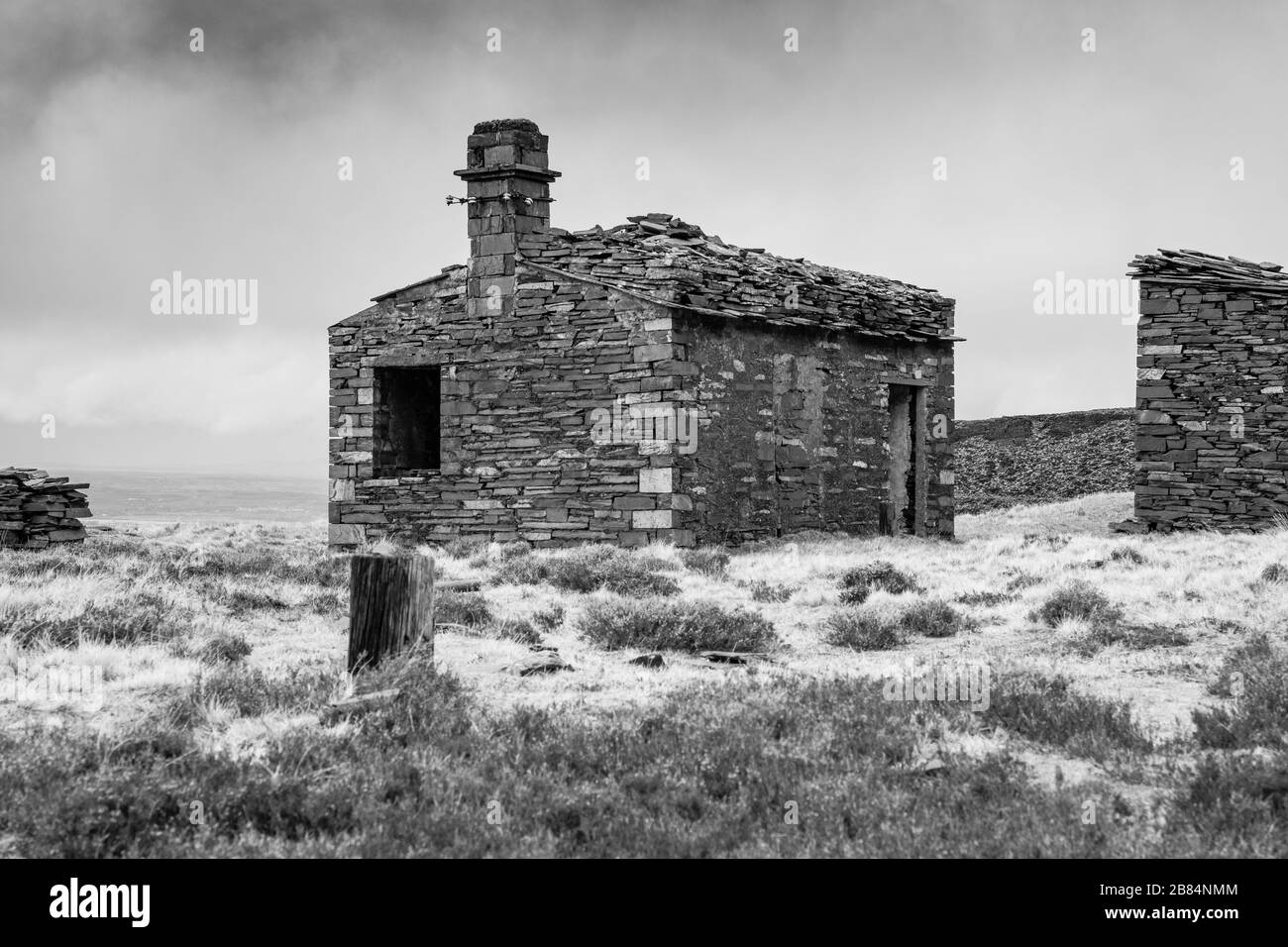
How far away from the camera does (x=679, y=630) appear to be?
10438 millimetres

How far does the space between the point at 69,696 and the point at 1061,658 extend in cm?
693

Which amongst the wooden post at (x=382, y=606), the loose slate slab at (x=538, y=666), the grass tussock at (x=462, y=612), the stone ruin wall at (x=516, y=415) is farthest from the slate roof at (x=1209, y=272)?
the wooden post at (x=382, y=606)

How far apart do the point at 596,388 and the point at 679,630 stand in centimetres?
928

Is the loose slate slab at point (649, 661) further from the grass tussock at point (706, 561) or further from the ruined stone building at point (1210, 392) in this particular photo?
the ruined stone building at point (1210, 392)

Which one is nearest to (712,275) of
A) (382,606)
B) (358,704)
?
(382,606)

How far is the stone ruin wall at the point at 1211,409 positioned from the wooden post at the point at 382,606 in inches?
634

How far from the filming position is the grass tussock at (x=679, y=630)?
10.4m

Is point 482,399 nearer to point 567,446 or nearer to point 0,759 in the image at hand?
point 567,446

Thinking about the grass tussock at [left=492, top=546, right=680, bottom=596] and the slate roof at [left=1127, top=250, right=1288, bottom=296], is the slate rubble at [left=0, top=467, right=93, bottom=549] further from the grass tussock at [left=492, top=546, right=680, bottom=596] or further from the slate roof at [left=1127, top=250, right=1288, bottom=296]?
the slate roof at [left=1127, top=250, right=1288, bottom=296]

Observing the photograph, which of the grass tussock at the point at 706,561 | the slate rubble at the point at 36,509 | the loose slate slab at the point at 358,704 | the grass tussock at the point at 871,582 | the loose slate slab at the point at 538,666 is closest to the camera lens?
the loose slate slab at the point at 358,704

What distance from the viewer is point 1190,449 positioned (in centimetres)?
2112

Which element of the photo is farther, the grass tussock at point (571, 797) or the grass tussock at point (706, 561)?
the grass tussock at point (706, 561)

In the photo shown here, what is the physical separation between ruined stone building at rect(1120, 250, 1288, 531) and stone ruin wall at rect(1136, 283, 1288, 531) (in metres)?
0.02

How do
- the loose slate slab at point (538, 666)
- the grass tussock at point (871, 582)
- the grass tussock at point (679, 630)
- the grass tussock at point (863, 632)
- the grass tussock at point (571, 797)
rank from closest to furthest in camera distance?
the grass tussock at point (571, 797) < the loose slate slab at point (538, 666) < the grass tussock at point (679, 630) < the grass tussock at point (863, 632) < the grass tussock at point (871, 582)
